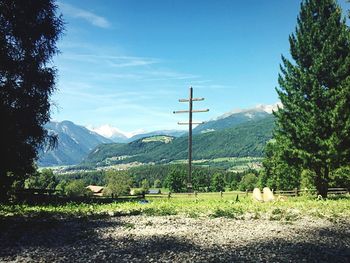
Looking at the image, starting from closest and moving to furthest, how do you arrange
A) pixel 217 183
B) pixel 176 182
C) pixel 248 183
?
1. pixel 176 182
2. pixel 248 183
3. pixel 217 183

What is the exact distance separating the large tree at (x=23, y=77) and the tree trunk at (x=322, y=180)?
25986mm

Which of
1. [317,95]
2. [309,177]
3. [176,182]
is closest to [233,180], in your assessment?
[176,182]

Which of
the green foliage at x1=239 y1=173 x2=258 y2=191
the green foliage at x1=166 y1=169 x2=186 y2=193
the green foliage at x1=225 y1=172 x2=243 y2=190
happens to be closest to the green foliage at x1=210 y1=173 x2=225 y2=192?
the green foliage at x1=225 y1=172 x2=243 y2=190

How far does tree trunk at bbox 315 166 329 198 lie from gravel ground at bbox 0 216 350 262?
1780 centimetres

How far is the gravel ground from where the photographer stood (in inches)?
384

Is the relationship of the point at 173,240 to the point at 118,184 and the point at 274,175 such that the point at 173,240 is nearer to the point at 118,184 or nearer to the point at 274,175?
the point at 274,175

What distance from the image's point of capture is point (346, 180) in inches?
1394

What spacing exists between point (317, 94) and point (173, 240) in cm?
2494

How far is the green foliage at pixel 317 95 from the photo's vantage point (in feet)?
102

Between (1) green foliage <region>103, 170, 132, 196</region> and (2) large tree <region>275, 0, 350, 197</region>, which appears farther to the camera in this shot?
(1) green foliage <region>103, 170, 132, 196</region>

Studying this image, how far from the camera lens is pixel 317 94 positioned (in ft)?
104

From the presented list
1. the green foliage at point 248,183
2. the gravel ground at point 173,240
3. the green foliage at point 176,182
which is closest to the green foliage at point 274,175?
the green foliage at point 248,183

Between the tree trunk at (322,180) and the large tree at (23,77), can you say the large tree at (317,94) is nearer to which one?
the tree trunk at (322,180)

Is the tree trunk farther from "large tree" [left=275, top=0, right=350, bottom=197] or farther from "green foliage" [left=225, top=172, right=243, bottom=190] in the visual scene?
"green foliage" [left=225, top=172, right=243, bottom=190]
